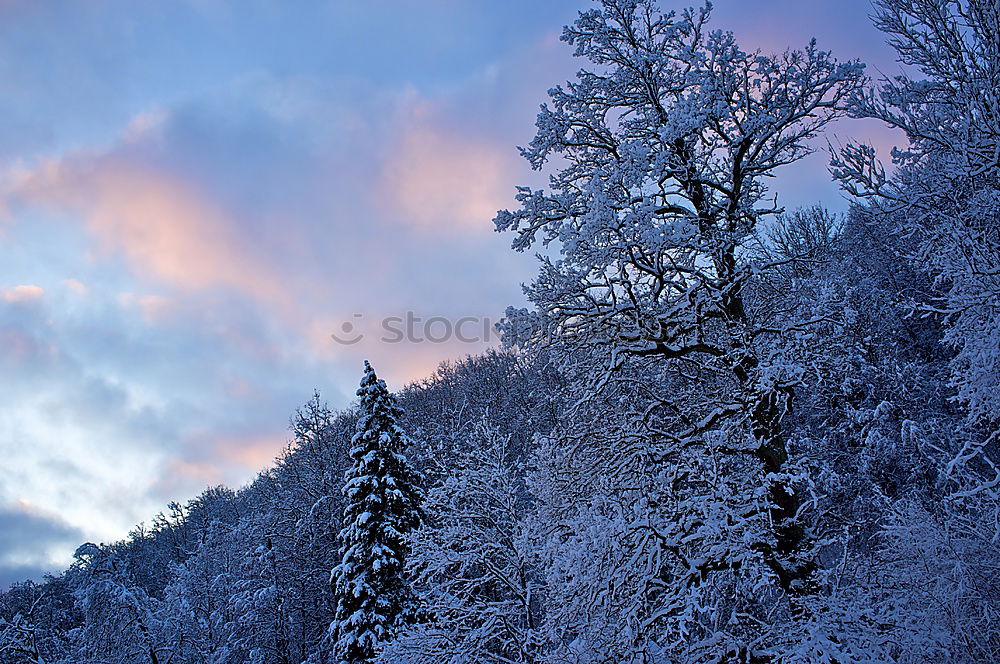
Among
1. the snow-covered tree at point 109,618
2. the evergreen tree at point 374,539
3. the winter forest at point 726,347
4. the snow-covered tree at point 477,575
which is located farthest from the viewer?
the snow-covered tree at point 109,618

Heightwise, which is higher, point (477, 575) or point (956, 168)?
point (956, 168)

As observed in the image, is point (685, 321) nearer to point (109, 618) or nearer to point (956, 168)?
point (956, 168)

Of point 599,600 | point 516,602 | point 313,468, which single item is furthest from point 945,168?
point 313,468

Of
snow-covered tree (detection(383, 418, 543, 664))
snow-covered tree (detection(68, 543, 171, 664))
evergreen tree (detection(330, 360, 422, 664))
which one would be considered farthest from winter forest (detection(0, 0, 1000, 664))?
snow-covered tree (detection(68, 543, 171, 664))

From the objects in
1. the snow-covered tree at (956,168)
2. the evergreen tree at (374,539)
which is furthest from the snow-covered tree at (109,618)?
the snow-covered tree at (956,168)

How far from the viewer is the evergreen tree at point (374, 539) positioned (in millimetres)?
17812

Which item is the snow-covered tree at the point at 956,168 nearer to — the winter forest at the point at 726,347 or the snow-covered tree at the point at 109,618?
the winter forest at the point at 726,347

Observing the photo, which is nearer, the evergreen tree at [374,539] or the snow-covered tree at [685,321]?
the snow-covered tree at [685,321]

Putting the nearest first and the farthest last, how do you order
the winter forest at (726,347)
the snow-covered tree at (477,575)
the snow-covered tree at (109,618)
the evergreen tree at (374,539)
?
the winter forest at (726,347), the snow-covered tree at (477,575), the evergreen tree at (374,539), the snow-covered tree at (109,618)

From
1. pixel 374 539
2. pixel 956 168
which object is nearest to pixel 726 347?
pixel 956 168

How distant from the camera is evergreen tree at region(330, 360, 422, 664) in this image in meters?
17.8

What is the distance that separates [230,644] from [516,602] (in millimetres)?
20176

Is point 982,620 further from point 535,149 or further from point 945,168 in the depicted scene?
point 535,149

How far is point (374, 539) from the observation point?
18906 mm
